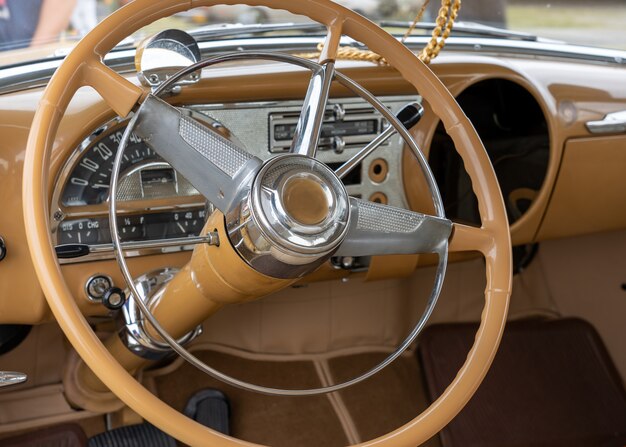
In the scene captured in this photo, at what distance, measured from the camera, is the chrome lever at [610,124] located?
1.79 metres

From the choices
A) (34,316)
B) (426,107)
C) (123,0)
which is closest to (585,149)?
(426,107)

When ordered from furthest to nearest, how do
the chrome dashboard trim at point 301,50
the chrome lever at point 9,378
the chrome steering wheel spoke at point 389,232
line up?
the chrome dashboard trim at point 301,50
the chrome lever at point 9,378
the chrome steering wheel spoke at point 389,232

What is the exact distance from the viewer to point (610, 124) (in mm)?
1802

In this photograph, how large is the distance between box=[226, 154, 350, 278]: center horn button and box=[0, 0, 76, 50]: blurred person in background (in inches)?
29.8

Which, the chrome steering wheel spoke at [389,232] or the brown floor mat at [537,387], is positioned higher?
the chrome steering wheel spoke at [389,232]

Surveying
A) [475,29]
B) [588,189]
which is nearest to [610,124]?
[588,189]

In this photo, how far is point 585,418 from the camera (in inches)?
76.1

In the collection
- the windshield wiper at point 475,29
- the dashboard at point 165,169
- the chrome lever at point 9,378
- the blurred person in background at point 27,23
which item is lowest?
the chrome lever at point 9,378

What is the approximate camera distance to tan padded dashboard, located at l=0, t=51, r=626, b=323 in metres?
1.30

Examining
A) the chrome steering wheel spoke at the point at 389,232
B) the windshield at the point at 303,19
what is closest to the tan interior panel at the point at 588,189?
the windshield at the point at 303,19

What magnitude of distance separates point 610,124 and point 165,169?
104 cm

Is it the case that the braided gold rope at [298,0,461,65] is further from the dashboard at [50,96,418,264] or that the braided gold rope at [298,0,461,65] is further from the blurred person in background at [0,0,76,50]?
the blurred person in background at [0,0,76,50]

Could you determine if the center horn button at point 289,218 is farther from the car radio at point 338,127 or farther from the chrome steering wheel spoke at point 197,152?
the car radio at point 338,127

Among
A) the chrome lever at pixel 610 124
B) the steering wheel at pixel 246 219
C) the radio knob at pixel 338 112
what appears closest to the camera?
the steering wheel at pixel 246 219
